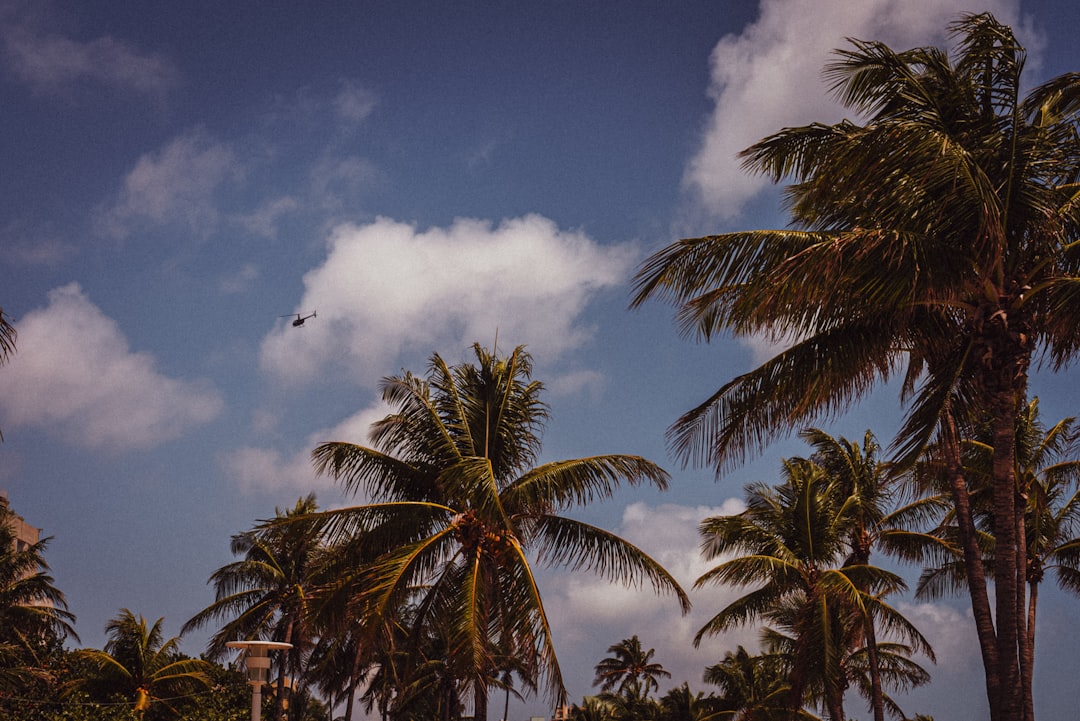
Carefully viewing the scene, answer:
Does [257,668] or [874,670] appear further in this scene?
[874,670]

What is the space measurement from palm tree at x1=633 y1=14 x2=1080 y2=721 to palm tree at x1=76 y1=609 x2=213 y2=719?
22.4 m

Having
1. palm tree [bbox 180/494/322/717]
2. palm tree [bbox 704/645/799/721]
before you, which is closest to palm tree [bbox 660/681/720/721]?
palm tree [bbox 704/645/799/721]

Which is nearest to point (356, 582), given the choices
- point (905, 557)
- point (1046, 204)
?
point (1046, 204)

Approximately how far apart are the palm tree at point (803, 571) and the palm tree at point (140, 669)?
15.2 meters

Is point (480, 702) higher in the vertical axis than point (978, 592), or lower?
lower

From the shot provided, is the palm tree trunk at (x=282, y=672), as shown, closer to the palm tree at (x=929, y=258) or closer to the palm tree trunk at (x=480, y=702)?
the palm tree trunk at (x=480, y=702)

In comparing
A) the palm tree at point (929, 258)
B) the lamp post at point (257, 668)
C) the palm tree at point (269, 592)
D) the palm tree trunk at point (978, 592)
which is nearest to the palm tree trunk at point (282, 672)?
the palm tree at point (269, 592)

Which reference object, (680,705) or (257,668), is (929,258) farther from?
(680,705)

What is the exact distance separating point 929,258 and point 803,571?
55.1 ft

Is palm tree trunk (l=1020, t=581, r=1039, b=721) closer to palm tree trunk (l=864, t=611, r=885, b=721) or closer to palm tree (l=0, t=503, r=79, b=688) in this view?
palm tree trunk (l=864, t=611, r=885, b=721)

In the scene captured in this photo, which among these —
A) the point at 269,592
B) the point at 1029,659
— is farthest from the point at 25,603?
the point at 1029,659

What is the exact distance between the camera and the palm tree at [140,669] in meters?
28.7

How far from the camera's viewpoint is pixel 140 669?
2900 centimetres

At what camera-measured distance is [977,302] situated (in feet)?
38.5
